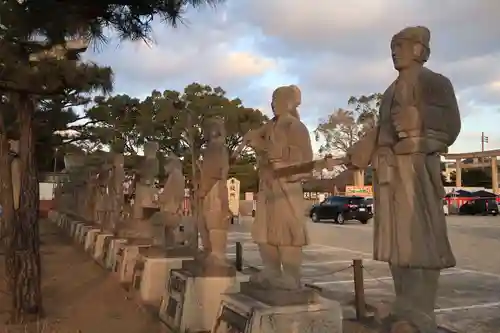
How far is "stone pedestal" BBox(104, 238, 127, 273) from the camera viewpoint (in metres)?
11.2

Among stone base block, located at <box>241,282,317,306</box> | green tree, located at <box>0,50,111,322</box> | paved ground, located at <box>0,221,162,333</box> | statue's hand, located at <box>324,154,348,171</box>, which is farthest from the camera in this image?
green tree, located at <box>0,50,111,322</box>

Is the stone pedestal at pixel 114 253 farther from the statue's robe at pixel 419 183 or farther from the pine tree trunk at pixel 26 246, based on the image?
the statue's robe at pixel 419 183

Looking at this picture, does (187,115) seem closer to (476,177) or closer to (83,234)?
(83,234)

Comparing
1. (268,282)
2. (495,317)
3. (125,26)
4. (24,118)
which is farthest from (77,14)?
(495,317)

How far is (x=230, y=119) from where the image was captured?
32.8 m

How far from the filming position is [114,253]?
456 inches

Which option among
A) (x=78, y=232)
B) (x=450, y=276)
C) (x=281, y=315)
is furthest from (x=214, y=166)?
(x=78, y=232)

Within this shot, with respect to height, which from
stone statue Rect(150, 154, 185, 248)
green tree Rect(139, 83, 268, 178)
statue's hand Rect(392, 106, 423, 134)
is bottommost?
stone statue Rect(150, 154, 185, 248)

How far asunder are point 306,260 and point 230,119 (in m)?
19.6

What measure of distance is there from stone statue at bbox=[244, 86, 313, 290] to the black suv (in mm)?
24876

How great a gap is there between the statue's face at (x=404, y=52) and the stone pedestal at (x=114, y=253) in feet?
29.0

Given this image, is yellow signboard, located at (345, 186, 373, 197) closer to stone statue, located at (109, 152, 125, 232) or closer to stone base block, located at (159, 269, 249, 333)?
stone statue, located at (109, 152, 125, 232)

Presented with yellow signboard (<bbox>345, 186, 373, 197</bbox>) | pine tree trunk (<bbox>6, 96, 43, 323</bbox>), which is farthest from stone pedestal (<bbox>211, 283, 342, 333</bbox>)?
yellow signboard (<bbox>345, 186, 373, 197</bbox>)

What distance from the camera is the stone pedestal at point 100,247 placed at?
1286cm
